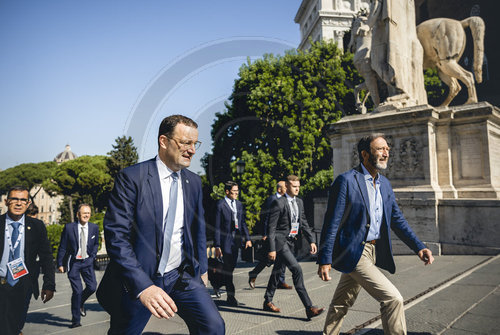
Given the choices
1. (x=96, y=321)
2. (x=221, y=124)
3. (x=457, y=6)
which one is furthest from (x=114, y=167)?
(x=96, y=321)

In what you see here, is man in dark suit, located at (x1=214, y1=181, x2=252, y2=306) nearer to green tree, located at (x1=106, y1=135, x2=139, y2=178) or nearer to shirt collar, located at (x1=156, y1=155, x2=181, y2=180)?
shirt collar, located at (x1=156, y1=155, x2=181, y2=180)

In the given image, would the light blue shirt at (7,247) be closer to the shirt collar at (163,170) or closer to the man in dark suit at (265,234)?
the shirt collar at (163,170)

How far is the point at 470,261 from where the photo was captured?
7.29 metres

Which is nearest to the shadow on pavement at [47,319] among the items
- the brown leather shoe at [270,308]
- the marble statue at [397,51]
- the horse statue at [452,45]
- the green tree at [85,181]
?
the brown leather shoe at [270,308]

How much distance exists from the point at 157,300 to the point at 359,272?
6.09 feet

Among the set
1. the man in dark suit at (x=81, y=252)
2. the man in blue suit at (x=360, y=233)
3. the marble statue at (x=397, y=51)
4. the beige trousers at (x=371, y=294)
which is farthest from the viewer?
the marble statue at (x=397, y=51)

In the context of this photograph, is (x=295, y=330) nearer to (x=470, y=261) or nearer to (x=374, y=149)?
(x=374, y=149)

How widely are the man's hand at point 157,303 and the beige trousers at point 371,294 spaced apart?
1.78 metres

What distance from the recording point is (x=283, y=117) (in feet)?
70.0

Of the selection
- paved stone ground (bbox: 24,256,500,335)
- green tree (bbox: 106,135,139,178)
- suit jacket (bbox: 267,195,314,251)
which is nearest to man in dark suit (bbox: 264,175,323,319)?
suit jacket (bbox: 267,195,314,251)

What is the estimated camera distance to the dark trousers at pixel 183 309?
7.53 feet

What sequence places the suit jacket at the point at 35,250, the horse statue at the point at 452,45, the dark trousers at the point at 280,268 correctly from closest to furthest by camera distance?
the suit jacket at the point at 35,250 < the dark trousers at the point at 280,268 < the horse statue at the point at 452,45

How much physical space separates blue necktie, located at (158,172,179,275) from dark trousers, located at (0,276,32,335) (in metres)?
2.78

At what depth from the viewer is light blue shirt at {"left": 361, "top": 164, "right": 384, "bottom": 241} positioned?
3.37 meters
